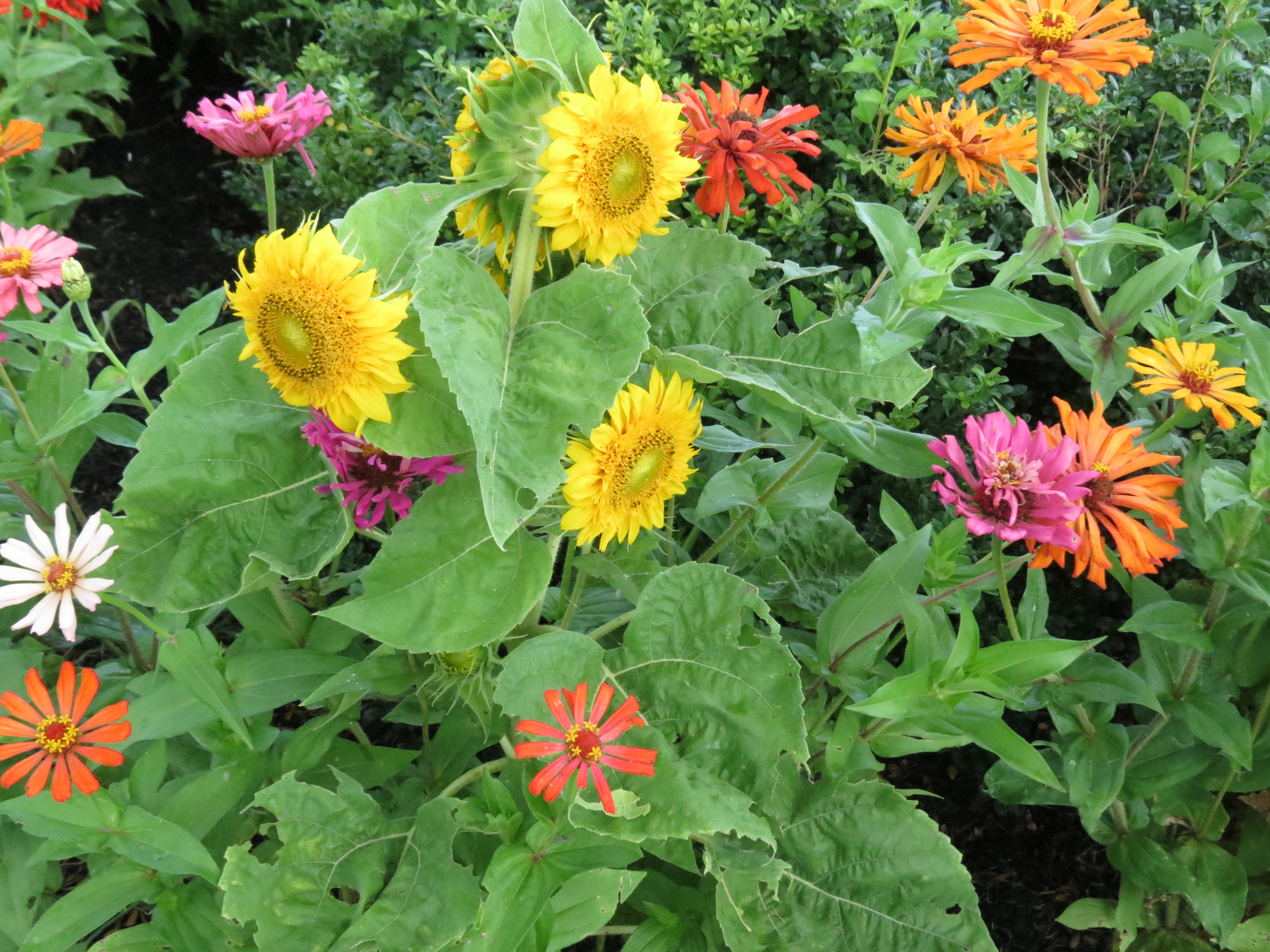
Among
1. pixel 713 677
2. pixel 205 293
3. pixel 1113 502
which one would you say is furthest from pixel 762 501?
pixel 205 293

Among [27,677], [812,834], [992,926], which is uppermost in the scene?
[27,677]

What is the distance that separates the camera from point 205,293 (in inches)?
98.4

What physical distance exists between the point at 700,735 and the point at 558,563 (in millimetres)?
537

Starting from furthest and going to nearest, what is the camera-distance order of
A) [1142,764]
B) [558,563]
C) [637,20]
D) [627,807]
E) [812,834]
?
[637,20]
[558,563]
[1142,764]
[812,834]
[627,807]

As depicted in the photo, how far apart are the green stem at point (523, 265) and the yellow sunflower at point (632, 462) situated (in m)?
0.13

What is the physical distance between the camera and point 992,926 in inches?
61.5

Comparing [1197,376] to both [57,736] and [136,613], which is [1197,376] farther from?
[57,736]

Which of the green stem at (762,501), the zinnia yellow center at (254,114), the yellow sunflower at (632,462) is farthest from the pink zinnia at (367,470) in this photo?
the zinnia yellow center at (254,114)

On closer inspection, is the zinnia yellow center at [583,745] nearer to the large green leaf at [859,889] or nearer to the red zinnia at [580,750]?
the red zinnia at [580,750]

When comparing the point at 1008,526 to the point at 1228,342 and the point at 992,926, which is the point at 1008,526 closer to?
the point at 1228,342

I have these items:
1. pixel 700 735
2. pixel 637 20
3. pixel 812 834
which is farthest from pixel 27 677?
pixel 637 20

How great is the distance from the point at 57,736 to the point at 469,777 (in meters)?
0.42

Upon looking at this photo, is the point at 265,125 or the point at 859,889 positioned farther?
the point at 265,125

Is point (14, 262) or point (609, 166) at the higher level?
point (14, 262)
